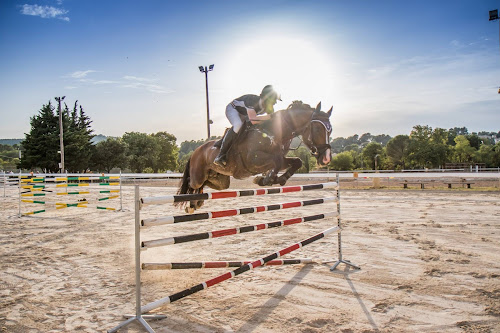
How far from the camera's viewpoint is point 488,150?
56.2 m

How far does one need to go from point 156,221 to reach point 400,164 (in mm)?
65568

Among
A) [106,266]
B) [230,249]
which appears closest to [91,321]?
[106,266]

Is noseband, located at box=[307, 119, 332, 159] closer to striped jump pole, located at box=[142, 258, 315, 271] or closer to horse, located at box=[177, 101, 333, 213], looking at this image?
horse, located at box=[177, 101, 333, 213]

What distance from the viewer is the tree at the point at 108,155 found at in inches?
1788

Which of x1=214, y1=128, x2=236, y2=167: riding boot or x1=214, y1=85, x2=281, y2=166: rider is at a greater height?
x1=214, y1=85, x2=281, y2=166: rider

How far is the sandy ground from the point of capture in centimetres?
306

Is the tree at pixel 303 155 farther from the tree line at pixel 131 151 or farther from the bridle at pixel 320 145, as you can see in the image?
the bridle at pixel 320 145

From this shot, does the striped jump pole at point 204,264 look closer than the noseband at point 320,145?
Yes

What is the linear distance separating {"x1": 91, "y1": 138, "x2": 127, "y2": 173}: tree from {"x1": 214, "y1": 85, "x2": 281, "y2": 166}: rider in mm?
43513

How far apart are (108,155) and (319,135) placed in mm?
45119

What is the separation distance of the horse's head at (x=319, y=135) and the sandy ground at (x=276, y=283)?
159 cm

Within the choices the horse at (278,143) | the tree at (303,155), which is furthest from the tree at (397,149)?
the horse at (278,143)

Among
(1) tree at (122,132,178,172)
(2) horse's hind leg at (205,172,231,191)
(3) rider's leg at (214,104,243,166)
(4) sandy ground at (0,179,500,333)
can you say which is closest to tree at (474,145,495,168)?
(1) tree at (122,132,178,172)

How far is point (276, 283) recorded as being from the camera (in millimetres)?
4133
